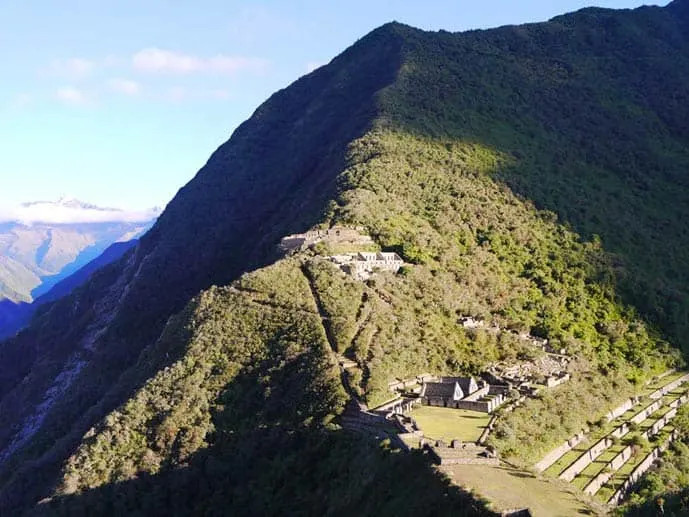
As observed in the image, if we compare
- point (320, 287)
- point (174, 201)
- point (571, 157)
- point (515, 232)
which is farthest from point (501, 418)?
point (174, 201)

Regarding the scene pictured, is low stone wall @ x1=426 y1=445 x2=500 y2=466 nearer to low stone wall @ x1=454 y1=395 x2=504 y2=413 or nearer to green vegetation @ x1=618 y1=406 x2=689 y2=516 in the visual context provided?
green vegetation @ x1=618 y1=406 x2=689 y2=516

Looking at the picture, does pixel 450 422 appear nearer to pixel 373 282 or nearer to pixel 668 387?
pixel 373 282

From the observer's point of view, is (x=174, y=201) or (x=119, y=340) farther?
(x=174, y=201)

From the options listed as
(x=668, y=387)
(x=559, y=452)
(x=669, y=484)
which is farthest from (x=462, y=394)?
(x=668, y=387)

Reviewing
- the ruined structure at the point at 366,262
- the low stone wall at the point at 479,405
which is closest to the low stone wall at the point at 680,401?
the low stone wall at the point at 479,405

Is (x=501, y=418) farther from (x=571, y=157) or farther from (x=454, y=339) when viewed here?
(x=571, y=157)

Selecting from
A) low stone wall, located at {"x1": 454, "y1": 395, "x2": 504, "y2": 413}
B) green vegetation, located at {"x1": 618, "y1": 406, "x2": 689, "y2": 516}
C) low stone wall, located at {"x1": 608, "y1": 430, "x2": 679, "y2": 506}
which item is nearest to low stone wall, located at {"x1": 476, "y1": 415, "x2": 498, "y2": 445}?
low stone wall, located at {"x1": 454, "y1": 395, "x2": 504, "y2": 413}
